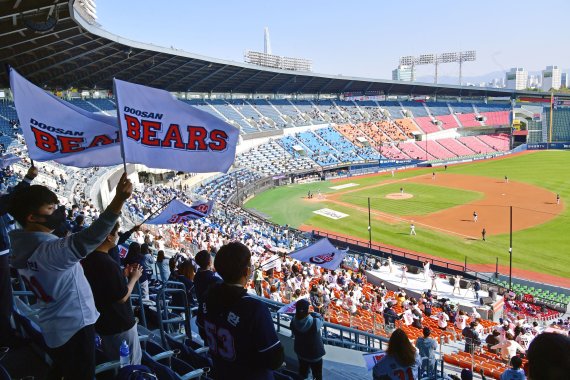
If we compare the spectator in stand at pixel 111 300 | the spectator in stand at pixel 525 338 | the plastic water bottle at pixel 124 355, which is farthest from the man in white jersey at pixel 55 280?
the spectator in stand at pixel 525 338

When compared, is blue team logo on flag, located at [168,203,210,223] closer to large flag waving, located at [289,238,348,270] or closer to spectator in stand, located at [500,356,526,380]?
large flag waving, located at [289,238,348,270]

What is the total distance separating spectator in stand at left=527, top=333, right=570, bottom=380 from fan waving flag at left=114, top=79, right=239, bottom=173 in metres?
4.08

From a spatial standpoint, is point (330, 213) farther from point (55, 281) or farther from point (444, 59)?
point (444, 59)

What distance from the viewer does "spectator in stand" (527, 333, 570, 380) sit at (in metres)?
2.15

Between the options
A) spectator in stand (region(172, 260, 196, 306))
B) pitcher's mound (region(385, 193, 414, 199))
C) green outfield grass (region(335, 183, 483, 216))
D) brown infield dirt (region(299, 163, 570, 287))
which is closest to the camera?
spectator in stand (region(172, 260, 196, 306))

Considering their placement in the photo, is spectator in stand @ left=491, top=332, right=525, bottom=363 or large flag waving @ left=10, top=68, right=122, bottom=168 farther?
spectator in stand @ left=491, top=332, right=525, bottom=363

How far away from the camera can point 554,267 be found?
24.3 m

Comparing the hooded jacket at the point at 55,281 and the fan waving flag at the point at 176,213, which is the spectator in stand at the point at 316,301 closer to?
the fan waving flag at the point at 176,213

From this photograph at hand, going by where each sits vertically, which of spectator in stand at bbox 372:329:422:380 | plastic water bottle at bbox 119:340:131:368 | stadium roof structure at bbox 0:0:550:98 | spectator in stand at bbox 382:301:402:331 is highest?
stadium roof structure at bbox 0:0:550:98

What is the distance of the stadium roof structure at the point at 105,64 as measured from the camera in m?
20.5

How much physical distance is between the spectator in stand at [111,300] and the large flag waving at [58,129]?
7.77 feet

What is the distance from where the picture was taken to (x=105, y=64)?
4131cm

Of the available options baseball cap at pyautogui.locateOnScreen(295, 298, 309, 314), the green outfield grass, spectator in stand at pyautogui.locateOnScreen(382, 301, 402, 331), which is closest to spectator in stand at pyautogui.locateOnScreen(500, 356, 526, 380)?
baseball cap at pyautogui.locateOnScreen(295, 298, 309, 314)

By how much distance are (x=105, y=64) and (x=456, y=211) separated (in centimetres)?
3366
